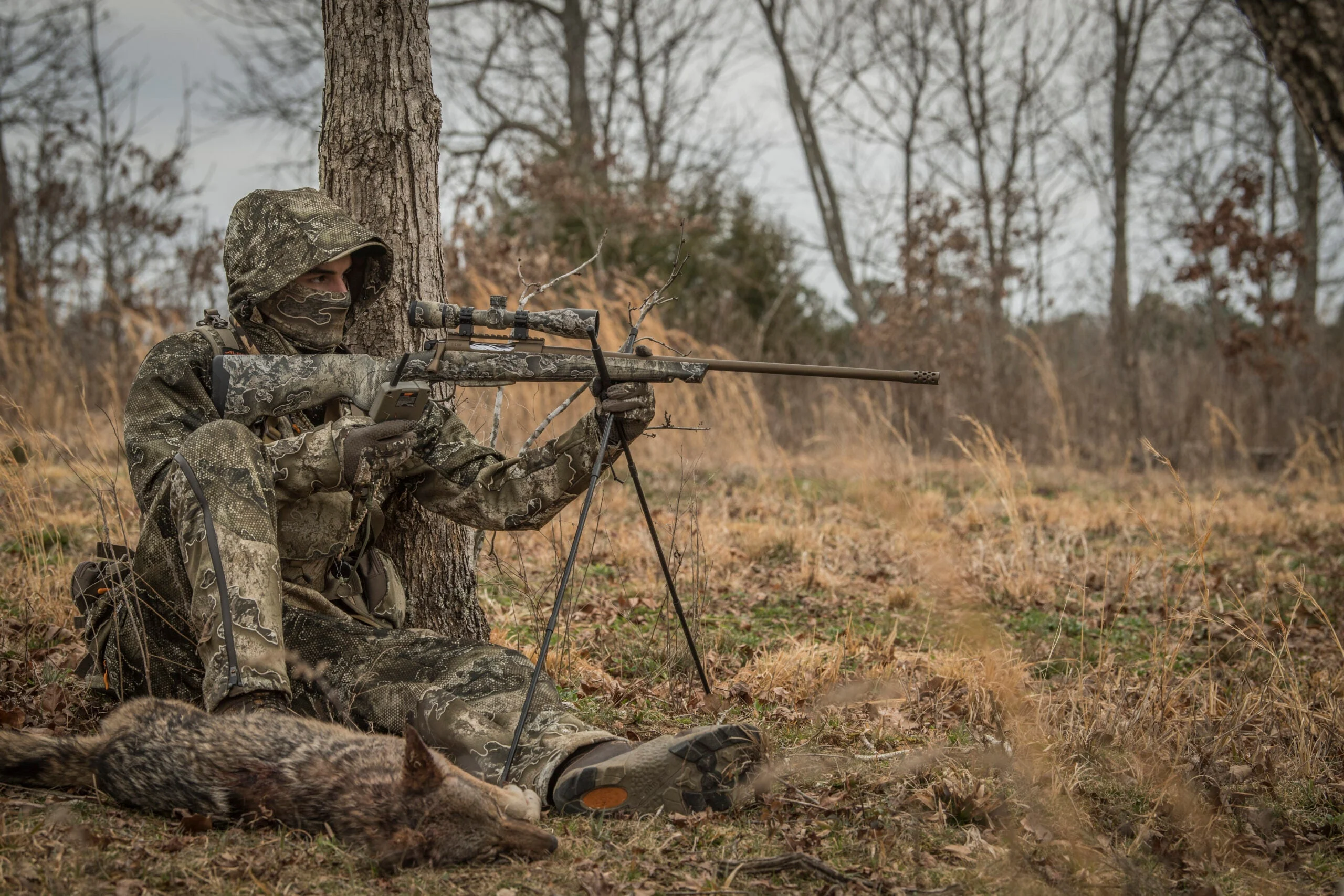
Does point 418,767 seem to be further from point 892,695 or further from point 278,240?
point 892,695

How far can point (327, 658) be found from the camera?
11.6 ft

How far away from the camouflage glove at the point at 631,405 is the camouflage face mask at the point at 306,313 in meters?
1.13

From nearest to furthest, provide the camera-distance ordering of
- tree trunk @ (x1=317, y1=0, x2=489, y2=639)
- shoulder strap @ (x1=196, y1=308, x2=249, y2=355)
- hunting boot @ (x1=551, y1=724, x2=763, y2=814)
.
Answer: hunting boot @ (x1=551, y1=724, x2=763, y2=814)
shoulder strap @ (x1=196, y1=308, x2=249, y2=355)
tree trunk @ (x1=317, y1=0, x2=489, y2=639)

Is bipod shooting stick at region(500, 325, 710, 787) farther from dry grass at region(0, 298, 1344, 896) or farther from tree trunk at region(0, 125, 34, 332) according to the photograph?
tree trunk at region(0, 125, 34, 332)

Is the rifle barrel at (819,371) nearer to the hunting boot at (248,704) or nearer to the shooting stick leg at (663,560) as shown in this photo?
the shooting stick leg at (663,560)

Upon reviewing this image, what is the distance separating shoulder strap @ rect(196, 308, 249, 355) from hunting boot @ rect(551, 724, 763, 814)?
6.34 feet

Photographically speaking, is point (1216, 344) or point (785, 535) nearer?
point (785, 535)

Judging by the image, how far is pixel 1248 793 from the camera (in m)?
3.40

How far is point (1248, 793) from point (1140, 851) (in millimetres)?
752

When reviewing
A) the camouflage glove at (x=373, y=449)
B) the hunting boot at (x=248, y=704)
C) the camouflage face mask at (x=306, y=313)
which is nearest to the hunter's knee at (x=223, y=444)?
the camouflage glove at (x=373, y=449)

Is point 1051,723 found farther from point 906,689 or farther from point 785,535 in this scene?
point 785,535

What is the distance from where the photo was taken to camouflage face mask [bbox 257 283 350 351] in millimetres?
3814

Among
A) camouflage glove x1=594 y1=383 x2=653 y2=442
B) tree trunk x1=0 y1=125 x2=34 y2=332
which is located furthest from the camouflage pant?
tree trunk x1=0 y1=125 x2=34 y2=332

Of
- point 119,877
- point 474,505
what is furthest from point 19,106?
point 119,877
